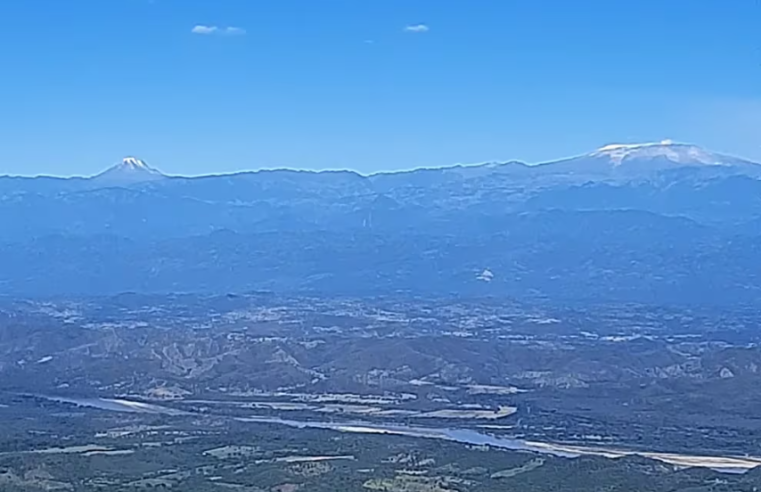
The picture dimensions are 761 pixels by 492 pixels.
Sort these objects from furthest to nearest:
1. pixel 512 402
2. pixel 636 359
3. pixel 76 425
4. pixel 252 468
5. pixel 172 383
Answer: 1. pixel 636 359
2. pixel 172 383
3. pixel 512 402
4. pixel 76 425
5. pixel 252 468

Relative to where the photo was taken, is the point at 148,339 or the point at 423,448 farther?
the point at 148,339

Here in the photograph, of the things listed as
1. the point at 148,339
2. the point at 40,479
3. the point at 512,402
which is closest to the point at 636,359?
the point at 512,402

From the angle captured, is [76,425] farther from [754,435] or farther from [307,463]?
[754,435]

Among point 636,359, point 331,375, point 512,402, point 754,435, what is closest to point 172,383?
point 331,375

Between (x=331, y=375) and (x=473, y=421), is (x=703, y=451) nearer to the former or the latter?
(x=473, y=421)

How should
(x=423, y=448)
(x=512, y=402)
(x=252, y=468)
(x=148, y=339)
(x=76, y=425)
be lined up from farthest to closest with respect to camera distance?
1. (x=148, y=339)
2. (x=512, y=402)
3. (x=76, y=425)
4. (x=423, y=448)
5. (x=252, y=468)

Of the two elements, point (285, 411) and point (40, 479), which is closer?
point (40, 479)

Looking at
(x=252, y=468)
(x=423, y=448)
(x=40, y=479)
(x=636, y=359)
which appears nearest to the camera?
(x=40, y=479)

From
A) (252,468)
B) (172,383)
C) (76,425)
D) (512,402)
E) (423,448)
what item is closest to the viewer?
(252,468)
